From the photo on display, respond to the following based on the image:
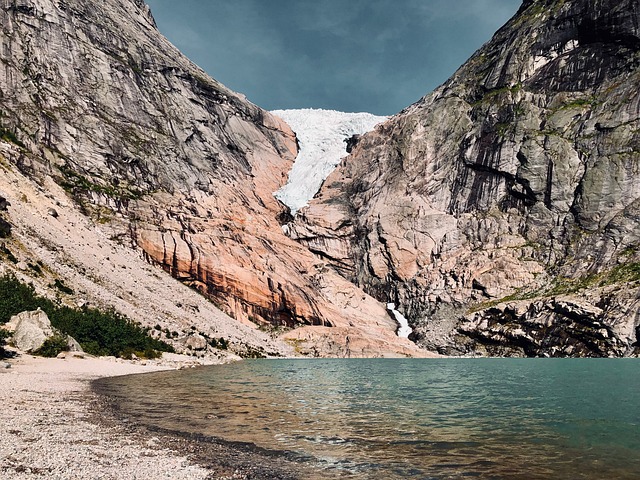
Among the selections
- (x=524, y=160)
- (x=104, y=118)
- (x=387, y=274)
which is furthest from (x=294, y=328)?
(x=524, y=160)

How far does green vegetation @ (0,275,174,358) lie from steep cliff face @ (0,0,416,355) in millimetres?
27848

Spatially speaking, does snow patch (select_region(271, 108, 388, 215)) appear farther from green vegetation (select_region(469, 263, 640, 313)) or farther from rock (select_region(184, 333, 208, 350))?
rock (select_region(184, 333, 208, 350))

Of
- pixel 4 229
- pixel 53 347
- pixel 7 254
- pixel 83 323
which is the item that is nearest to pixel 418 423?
pixel 53 347

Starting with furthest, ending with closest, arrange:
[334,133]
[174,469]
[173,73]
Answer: [334,133] < [173,73] < [174,469]

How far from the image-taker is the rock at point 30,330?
32.1 m

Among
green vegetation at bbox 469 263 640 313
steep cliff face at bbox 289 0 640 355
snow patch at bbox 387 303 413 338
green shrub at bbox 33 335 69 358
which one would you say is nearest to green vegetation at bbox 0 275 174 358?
green shrub at bbox 33 335 69 358

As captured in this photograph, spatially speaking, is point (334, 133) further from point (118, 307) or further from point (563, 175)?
point (118, 307)

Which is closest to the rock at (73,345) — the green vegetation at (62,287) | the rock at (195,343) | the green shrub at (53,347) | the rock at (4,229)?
the green shrub at (53,347)

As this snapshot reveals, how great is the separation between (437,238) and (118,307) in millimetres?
79979

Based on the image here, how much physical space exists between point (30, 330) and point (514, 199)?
106415 mm

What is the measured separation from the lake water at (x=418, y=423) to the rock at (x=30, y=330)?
335 inches

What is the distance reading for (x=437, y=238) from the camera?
114500 mm

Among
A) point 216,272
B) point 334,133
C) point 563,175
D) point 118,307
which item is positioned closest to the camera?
point 118,307

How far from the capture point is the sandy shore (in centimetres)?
973
